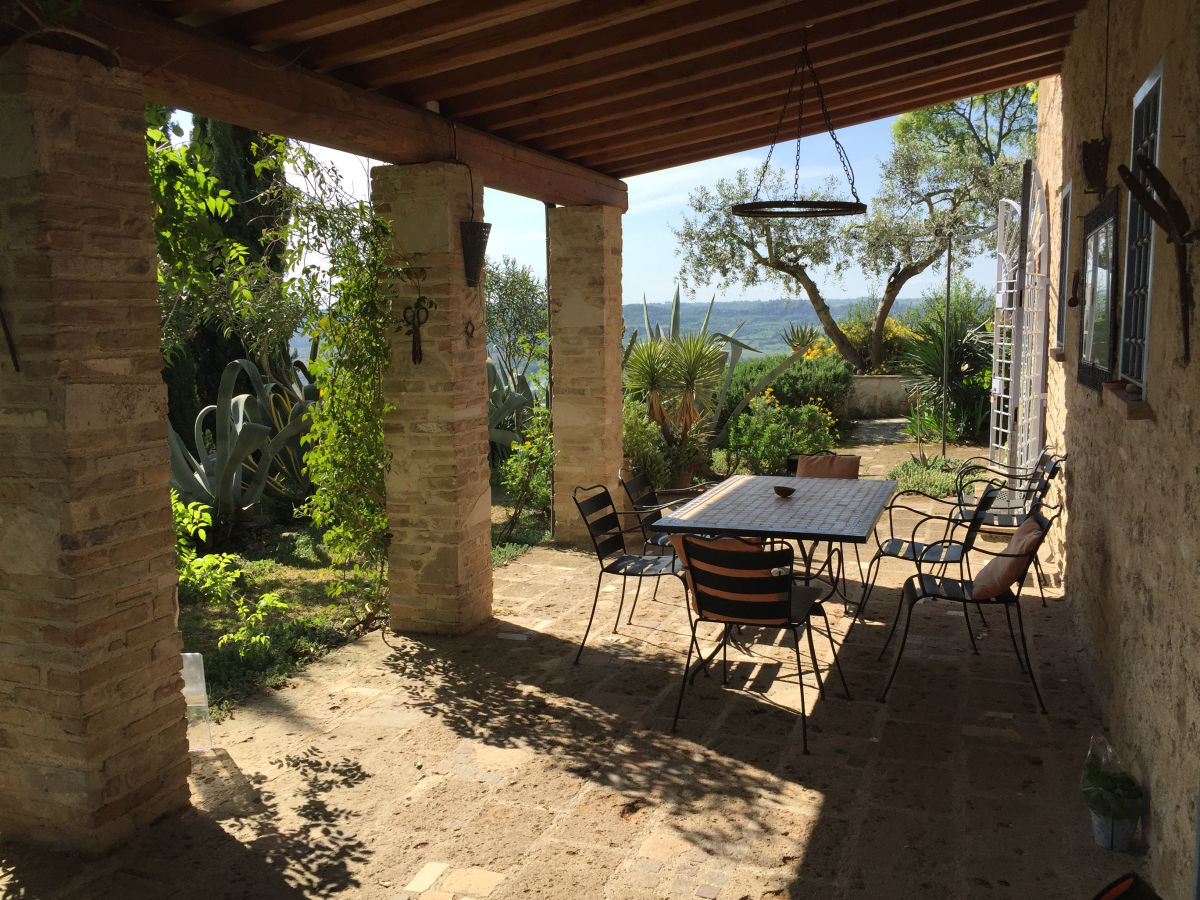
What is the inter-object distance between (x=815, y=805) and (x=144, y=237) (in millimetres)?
3118

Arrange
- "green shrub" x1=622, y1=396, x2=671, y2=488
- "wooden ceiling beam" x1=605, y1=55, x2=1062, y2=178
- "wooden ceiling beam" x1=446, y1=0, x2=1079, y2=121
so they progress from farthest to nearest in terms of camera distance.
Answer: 1. "green shrub" x1=622, y1=396, x2=671, y2=488
2. "wooden ceiling beam" x1=605, y1=55, x2=1062, y2=178
3. "wooden ceiling beam" x1=446, y1=0, x2=1079, y2=121

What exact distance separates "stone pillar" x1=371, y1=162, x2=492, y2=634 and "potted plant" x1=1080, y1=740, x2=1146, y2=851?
3.30 metres

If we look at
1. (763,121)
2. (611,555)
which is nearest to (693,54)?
(763,121)

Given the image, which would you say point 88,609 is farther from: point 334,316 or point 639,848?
point 334,316

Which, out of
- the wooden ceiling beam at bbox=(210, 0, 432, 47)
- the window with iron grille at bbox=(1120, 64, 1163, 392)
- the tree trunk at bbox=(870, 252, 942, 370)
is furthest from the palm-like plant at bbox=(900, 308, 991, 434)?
the wooden ceiling beam at bbox=(210, 0, 432, 47)

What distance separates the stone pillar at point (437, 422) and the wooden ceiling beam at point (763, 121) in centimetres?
166

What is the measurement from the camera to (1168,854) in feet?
8.84

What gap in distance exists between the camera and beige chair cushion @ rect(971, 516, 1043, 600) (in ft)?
13.6

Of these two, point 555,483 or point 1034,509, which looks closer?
point 1034,509

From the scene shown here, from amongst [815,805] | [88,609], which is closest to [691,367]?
[815,805]

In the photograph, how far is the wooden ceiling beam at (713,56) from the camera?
188 inches

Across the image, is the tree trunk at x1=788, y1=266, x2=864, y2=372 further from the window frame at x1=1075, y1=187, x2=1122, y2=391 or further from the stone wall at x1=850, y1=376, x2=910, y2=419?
the window frame at x1=1075, y1=187, x2=1122, y2=391

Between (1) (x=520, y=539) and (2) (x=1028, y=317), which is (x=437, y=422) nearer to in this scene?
(1) (x=520, y=539)

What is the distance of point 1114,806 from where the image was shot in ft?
9.87
